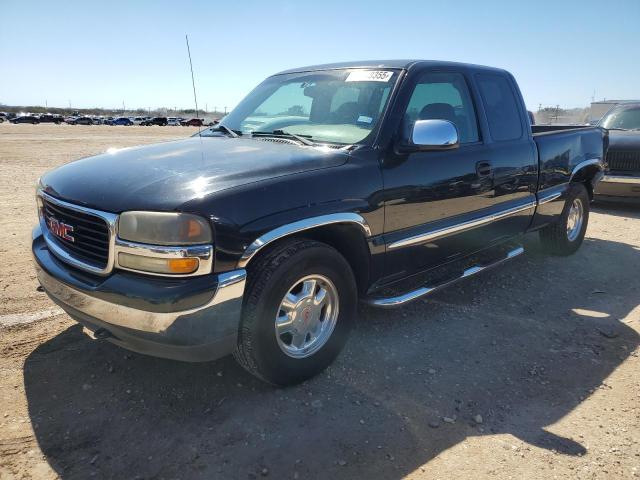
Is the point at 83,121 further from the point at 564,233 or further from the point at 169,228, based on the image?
the point at 169,228

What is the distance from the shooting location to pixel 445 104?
3.96 m

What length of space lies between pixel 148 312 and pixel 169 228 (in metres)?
0.41

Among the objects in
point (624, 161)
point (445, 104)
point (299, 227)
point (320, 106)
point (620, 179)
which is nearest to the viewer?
point (299, 227)

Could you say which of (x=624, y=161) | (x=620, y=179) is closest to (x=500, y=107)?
(x=620, y=179)

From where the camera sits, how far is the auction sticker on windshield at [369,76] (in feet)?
11.9

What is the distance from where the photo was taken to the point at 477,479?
2.38 m

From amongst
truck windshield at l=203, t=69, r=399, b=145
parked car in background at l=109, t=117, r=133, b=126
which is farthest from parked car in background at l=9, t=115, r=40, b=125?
truck windshield at l=203, t=69, r=399, b=145

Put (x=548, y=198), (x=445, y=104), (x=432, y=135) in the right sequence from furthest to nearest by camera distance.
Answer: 1. (x=548, y=198)
2. (x=445, y=104)
3. (x=432, y=135)

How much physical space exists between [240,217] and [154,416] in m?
1.21

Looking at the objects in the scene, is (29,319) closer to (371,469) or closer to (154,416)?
(154,416)

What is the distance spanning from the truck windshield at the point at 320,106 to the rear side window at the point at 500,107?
114 cm

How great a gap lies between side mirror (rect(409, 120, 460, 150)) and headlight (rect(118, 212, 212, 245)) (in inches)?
61.2

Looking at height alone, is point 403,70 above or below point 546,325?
above

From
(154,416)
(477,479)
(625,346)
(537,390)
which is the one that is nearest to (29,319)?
(154,416)
